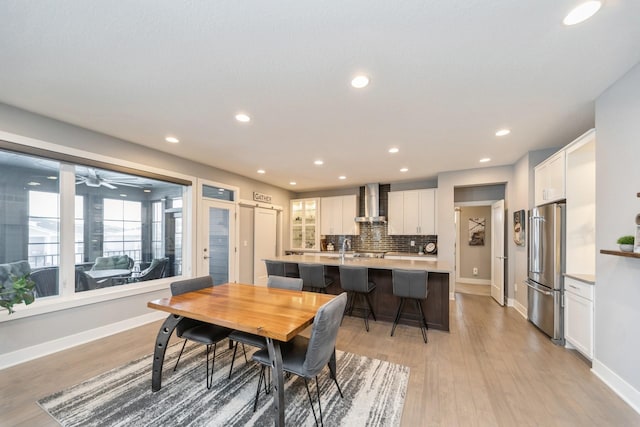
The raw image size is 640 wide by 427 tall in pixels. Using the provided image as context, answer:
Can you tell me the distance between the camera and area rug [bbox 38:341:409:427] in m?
1.79

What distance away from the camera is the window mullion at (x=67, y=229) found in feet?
9.60

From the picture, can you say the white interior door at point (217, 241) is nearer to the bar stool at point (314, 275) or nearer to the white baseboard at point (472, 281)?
the bar stool at point (314, 275)

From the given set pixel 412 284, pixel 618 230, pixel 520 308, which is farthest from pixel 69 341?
pixel 520 308

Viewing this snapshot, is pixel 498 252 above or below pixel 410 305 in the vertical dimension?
above

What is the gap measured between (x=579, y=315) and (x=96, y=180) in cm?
589

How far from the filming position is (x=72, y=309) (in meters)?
2.95

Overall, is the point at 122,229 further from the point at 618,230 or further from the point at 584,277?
the point at 584,277

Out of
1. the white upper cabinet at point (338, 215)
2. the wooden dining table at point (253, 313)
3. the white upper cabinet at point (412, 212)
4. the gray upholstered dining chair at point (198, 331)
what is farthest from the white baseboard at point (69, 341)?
the white upper cabinet at point (412, 212)

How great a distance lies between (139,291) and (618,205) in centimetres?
538

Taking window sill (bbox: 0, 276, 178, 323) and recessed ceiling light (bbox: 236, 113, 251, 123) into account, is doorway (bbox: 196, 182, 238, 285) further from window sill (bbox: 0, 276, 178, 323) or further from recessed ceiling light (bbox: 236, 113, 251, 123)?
recessed ceiling light (bbox: 236, 113, 251, 123)

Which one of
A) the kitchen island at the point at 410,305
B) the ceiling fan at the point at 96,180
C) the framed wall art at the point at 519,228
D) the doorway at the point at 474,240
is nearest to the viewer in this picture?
the ceiling fan at the point at 96,180

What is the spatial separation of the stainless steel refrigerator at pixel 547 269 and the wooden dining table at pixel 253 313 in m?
2.84

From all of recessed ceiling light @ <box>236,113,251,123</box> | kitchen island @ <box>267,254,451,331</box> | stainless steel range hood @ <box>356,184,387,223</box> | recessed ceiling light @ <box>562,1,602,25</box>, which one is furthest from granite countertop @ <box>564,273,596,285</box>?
recessed ceiling light @ <box>236,113,251,123</box>

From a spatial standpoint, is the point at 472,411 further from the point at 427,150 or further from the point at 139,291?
the point at 139,291
